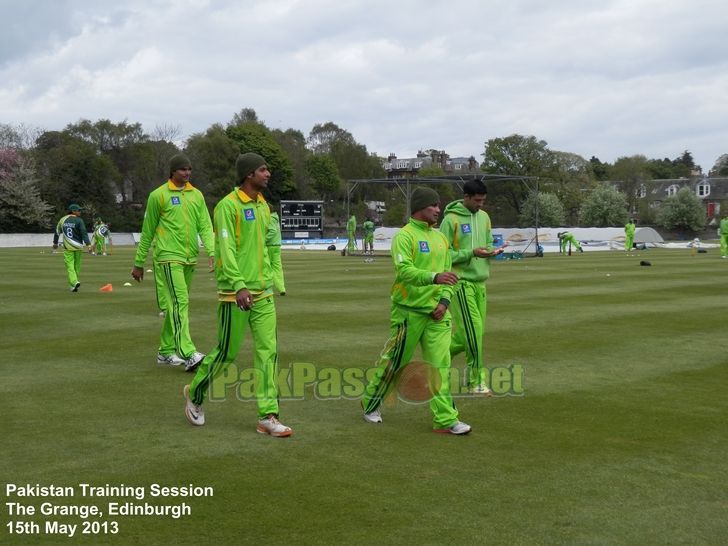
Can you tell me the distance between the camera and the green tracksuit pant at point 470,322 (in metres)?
8.99

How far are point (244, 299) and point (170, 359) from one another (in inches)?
167

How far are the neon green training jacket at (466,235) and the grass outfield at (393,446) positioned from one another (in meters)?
1.46

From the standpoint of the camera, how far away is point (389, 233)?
189ft

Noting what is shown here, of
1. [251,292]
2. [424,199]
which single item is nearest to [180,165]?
[251,292]

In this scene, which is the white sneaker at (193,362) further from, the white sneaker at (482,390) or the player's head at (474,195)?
the player's head at (474,195)

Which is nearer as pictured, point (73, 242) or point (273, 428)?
point (273, 428)

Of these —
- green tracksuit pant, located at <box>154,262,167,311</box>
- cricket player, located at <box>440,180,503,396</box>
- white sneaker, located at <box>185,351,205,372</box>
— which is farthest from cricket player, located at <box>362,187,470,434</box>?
green tracksuit pant, located at <box>154,262,167,311</box>

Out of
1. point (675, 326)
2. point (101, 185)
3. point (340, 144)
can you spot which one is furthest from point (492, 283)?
point (340, 144)

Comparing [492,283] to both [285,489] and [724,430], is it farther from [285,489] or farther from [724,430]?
[285,489]

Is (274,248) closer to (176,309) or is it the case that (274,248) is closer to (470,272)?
(470,272)

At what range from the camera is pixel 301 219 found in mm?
68000

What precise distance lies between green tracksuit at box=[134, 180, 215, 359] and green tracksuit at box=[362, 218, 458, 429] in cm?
359

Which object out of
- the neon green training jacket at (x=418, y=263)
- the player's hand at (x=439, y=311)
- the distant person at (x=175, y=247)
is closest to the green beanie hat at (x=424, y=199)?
the neon green training jacket at (x=418, y=263)

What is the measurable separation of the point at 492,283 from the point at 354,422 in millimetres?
17301
